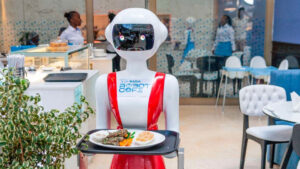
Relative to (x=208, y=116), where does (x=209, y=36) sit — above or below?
above

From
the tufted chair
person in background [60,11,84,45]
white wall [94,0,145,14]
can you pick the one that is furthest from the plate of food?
white wall [94,0,145,14]

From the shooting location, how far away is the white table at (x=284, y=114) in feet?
9.66

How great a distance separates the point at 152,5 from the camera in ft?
22.5

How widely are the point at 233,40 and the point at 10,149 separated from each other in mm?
6066

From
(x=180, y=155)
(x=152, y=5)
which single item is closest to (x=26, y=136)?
(x=180, y=155)

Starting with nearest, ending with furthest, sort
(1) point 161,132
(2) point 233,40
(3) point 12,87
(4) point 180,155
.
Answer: (3) point 12,87 → (4) point 180,155 → (1) point 161,132 → (2) point 233,40

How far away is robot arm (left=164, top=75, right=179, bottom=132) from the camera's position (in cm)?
205

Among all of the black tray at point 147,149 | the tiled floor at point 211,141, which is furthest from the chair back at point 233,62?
the black tray at point 147,149

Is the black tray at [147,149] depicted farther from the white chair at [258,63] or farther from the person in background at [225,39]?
Result: the person in background at [225,39]

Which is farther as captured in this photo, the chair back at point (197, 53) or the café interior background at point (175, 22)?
the chair back at point (197, 53)

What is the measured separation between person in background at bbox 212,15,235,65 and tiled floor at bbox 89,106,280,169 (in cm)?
107

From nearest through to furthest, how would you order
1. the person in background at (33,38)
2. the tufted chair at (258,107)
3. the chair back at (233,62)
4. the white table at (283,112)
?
the white table at (283,112)
the tufted chair at (258,107)
the chair back at (233,62)
the person in background at (33,38)

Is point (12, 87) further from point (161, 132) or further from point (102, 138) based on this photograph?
point (161, 132)

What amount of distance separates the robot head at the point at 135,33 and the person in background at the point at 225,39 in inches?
192
